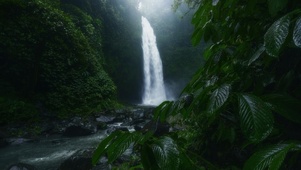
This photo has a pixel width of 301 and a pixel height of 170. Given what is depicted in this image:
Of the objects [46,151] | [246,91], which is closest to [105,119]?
[46,151]

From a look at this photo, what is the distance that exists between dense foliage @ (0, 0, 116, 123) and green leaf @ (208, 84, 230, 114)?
10.4m

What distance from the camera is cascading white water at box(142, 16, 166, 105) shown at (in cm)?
A: 2255

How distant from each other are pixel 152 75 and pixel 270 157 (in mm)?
22553

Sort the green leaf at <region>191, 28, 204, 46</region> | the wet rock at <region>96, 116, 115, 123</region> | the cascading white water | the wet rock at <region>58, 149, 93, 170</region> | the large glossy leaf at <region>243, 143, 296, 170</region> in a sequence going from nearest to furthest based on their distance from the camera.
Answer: the large glossy leaf at <region>243, 143, 296, 170</region> → the green leaf at <region>191, 28, 204, 46</region> → the wet rock at <region>58, 149, 93, 170</region> → the wet rock at <region>96, 116, 115, 123</region> → the cascading white water

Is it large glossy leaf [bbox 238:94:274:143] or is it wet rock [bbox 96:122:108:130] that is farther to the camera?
wet rock [bbox 96:122:108:130]

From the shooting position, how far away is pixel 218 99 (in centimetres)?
71

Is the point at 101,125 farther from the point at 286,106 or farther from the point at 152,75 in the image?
the point at 152,75

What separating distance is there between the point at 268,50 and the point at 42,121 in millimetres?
10898

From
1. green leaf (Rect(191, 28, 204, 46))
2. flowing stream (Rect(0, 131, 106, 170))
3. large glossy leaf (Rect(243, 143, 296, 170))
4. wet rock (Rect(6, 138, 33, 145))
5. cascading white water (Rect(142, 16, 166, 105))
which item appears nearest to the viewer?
large glossy leaf (Rect(243, 143, 296, 170))

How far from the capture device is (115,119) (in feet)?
37.8

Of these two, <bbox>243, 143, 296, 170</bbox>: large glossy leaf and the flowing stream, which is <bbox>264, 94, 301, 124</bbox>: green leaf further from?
the flowing stream

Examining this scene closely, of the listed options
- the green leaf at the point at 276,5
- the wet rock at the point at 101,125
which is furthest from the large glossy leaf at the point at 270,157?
the wet rock at the point at 101,125

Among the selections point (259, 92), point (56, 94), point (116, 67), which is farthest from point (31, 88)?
point (259, 92)

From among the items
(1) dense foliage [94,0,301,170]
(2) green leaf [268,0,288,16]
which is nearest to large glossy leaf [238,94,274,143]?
(1) dense foliage [94,0,301,170]
